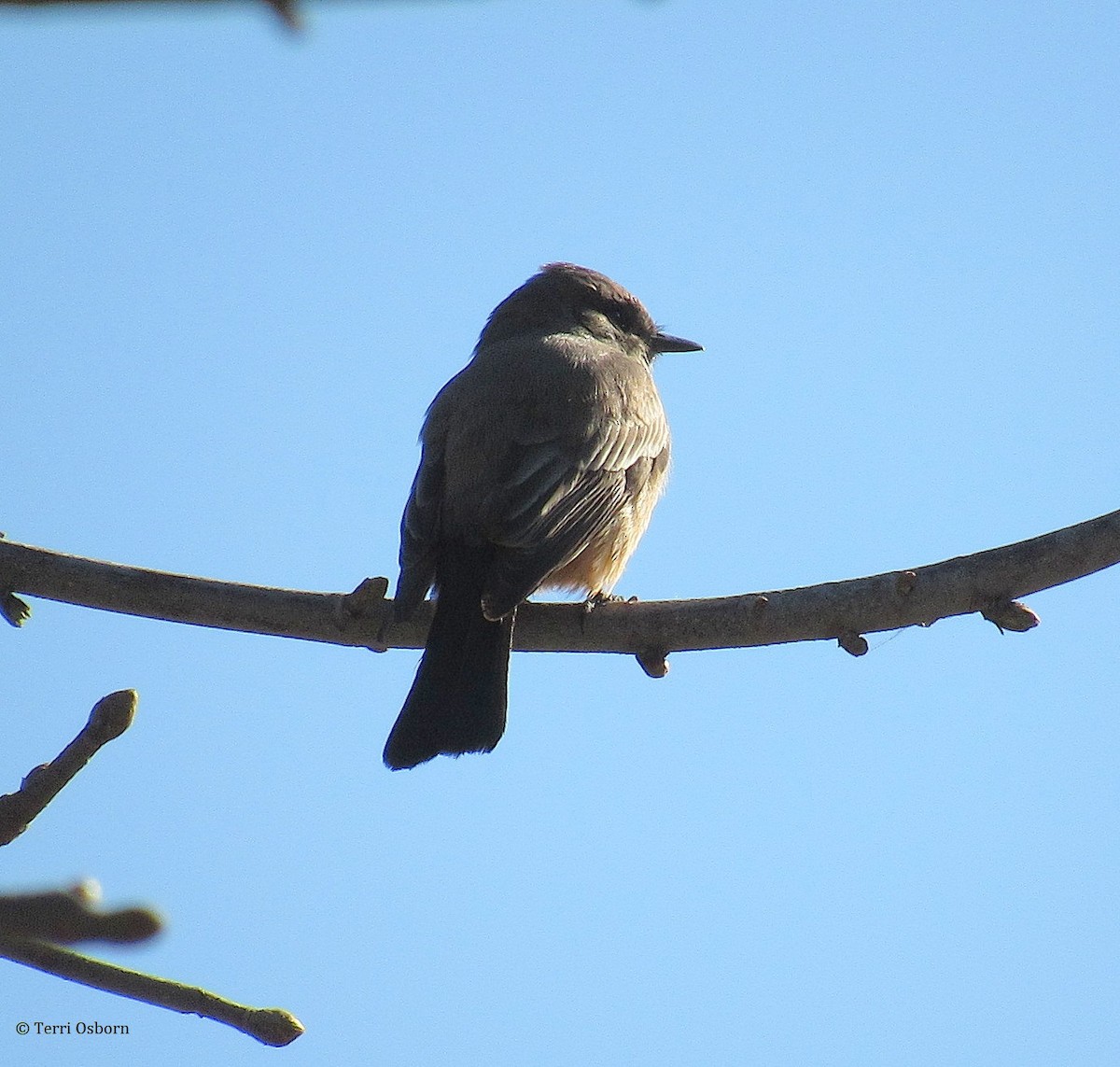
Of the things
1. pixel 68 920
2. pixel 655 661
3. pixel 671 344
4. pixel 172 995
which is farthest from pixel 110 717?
pixel 671 344

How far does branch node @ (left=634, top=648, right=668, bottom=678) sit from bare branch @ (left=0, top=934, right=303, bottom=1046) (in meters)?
2.32

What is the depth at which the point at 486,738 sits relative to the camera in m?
5.30

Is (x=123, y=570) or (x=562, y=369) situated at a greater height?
(x=562, y=369)

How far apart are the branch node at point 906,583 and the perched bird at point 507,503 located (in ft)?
5.04

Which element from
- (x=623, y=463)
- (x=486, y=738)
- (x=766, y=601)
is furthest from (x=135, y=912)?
(x=623, y=463)

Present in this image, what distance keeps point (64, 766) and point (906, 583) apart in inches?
102

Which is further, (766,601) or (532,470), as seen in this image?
(532,470)

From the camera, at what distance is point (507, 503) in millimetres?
5742

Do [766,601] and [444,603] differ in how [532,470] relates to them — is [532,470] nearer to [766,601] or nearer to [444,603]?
[444,603]

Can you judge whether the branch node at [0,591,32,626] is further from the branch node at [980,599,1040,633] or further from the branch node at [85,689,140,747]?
the branch node at [980,599,1040,633]

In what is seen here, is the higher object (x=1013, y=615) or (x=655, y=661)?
(x=655, y=661)

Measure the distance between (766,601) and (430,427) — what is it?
256 centimetres

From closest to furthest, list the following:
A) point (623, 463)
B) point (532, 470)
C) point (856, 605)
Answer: point (856, 605)
point (532, 470)
point (623, 463)

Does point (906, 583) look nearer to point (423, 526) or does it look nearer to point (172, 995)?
point (423, 526)
